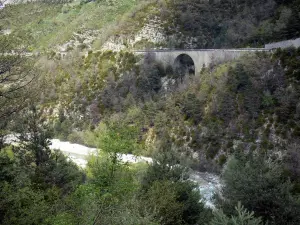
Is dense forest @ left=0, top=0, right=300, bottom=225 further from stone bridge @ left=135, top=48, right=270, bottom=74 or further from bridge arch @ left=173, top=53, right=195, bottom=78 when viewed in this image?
stone bridge @ left=135, top=48, right=270, bottom=74

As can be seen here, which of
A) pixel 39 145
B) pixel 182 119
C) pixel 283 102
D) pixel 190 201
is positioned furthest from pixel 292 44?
pixel 39 145

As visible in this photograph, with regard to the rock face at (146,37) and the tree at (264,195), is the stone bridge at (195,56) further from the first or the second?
the tree at (264,195)

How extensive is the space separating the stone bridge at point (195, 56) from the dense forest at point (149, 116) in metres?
0.95

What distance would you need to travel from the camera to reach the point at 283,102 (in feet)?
104

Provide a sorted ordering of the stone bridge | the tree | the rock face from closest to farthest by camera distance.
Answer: the tree
the stone bridge
the rock face

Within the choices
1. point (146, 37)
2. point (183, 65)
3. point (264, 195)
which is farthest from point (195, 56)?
point (264, 195)

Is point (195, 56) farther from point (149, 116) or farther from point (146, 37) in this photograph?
point (146, 37)

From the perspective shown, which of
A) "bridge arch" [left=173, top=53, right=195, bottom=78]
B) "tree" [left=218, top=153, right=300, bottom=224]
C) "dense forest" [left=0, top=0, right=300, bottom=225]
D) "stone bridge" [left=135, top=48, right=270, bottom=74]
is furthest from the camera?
"bridge arch" [left=173, top=53, right=195, bottom=78]

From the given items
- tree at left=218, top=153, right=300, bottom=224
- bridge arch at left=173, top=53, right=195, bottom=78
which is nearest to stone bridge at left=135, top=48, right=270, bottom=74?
bridge arch at left=173, top=53, right=195, bottom=78

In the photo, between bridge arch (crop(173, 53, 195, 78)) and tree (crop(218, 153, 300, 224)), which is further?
bridge arch (crop(173, 53, 195, 78))

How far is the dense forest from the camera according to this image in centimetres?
1252

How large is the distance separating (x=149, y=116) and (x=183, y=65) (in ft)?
31.5

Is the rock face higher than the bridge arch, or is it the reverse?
the rock face

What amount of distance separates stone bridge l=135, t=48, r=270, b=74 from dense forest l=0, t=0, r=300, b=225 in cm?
95
